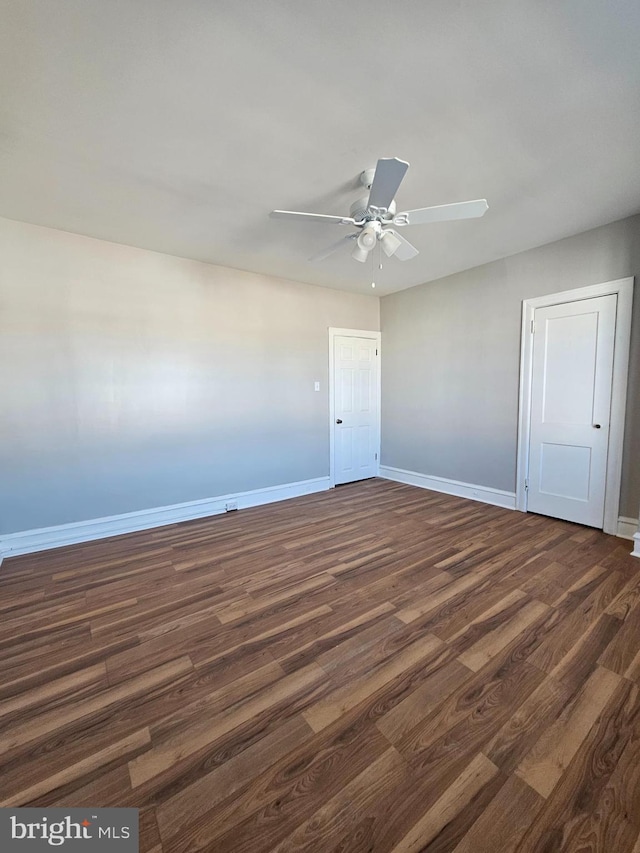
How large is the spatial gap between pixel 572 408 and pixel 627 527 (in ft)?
3.78

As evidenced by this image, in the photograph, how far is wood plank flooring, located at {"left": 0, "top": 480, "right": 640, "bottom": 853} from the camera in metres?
1.08

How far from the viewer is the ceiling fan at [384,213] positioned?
5.71ft

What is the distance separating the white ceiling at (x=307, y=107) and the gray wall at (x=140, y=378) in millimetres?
549

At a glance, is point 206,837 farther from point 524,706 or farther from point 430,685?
point 524,706

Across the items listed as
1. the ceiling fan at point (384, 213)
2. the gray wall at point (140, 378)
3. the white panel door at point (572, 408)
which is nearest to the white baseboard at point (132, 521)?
the gray wall at point (140, 378)

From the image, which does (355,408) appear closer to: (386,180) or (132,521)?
(132,521)

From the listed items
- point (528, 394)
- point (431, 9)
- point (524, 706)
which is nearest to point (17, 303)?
point (431, 9)

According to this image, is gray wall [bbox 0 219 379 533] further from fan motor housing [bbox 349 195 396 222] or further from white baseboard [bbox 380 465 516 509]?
fan motor housing [bbox 349 195 396 222]

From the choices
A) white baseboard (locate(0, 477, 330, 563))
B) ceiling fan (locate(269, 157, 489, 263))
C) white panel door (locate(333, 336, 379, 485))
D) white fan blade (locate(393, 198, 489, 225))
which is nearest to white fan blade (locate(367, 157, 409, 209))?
ceiling fan (locate(269, 157, 489, 263))

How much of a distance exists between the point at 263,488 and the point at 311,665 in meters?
2.70

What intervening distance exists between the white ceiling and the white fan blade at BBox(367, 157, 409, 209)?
1.09ft

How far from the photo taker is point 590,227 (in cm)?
304

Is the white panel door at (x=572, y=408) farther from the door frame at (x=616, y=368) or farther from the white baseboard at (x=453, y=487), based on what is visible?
the white baseboard at (x=453, y=487)

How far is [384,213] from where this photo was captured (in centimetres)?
214
